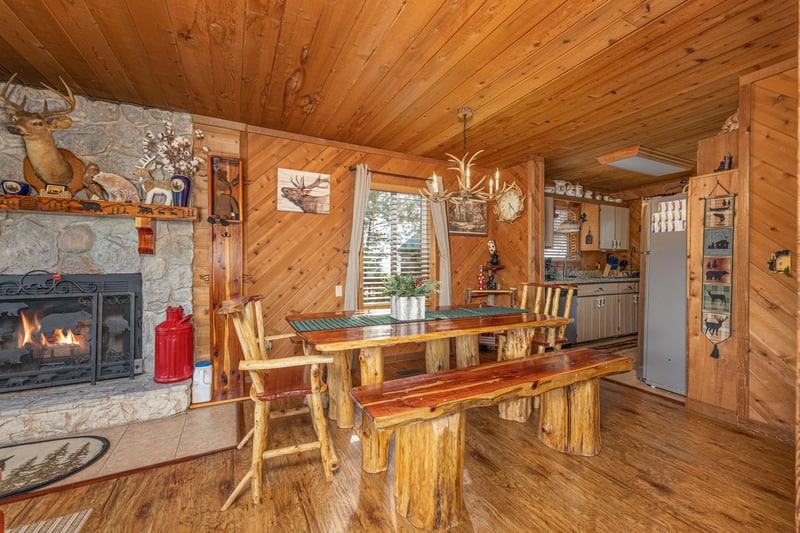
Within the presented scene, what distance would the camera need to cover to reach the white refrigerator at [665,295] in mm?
3242

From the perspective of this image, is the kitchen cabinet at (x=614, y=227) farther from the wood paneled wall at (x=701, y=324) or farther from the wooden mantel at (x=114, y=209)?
the wooden mantel at (x=114, y=209)

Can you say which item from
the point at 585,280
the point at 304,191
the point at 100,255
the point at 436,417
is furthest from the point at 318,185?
the point at 585,280

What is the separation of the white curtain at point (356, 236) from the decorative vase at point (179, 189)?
5.59 ft

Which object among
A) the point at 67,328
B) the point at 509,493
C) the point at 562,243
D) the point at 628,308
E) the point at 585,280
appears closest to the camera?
the point at 509,493

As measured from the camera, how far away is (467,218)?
483cm

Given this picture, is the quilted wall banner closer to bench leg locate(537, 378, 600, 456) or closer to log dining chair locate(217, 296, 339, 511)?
bench leg locate(537, 378, 600, 456)

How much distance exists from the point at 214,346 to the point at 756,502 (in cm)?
406

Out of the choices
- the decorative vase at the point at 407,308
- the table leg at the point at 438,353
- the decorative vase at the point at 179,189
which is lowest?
the table leg at the point at 438,353

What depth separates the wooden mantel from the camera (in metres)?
2.52

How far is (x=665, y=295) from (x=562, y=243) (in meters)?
2.73

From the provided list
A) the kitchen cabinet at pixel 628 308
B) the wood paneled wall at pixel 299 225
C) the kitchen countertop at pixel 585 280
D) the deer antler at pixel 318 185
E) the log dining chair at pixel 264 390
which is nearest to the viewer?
the log dining chair at pixel 264 390

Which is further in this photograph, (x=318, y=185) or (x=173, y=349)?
(x=318, y=185)

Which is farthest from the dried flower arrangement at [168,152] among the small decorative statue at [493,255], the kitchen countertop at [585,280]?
the kitchen countertop at [585,280]

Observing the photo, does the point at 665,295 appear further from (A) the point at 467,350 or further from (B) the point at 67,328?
(B) the point at 67,328
